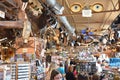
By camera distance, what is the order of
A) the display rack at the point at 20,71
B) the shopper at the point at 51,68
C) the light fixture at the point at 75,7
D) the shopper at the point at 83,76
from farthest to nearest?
the shopper at the point at 83,76 → the light fixture at the point at 75,7 → the shopper at the point at 51,68 → the display rack at the point at 20,71

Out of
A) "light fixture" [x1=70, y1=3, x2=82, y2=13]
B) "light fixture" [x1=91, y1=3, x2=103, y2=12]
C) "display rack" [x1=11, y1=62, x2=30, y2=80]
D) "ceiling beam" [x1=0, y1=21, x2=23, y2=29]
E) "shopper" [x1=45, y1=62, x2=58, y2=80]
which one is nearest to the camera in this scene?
"ceiling beam" [x1=0, y1=21, x2=23, y2=29]

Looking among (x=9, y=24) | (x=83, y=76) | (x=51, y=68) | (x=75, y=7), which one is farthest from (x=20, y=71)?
(x=83, y=76)

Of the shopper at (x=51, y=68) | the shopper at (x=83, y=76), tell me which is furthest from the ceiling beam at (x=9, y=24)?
the shopper at (x=83, y=76)

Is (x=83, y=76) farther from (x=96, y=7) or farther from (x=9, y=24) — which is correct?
(x=9, y=24)

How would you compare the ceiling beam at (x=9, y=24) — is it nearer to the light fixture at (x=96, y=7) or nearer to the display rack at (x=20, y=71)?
the display rack at (x=20, y=71)

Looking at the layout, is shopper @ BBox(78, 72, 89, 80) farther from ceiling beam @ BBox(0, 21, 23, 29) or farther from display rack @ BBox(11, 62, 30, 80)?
ceiling beam @ BBox(0, 21, 23, 29)

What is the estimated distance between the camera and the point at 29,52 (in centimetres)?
421

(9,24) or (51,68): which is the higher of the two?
(9,24)

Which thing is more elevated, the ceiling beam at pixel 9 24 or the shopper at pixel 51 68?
the ceiling beam at pixel 9 24

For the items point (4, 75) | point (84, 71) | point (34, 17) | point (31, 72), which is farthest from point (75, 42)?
point (4, 75)

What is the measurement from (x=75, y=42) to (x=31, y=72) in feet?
50.3

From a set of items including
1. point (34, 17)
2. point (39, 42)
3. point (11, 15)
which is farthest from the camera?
point (34, 17)

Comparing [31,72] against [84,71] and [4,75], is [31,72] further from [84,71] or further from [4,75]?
[84,71]

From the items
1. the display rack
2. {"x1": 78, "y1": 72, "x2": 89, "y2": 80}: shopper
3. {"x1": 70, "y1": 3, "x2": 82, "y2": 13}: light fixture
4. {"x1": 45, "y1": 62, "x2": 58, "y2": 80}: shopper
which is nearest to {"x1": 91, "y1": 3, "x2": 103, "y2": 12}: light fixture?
{"x1": 70, "y1": 3, "x2": 82, "y2": 13}: light fixture
